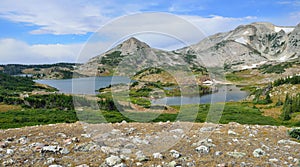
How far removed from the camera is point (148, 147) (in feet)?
41.3

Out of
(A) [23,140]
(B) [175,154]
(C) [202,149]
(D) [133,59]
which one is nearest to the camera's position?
(B) [175,154]

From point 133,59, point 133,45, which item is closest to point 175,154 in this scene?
point 133,59

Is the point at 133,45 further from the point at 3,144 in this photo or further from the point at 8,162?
the point at 8,162

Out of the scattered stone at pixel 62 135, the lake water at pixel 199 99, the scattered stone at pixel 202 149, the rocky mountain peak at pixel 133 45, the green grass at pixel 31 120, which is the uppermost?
the rocky mountain peak at pixel 133 45

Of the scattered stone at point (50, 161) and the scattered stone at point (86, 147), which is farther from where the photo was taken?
the scattered stone at point (86, 147)

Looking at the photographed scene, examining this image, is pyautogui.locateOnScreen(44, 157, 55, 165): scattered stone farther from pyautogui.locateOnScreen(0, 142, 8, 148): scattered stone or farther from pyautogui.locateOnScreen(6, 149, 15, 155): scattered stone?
pyautogui.locateOnScreen(0, 142, 8, 148): scattered stone

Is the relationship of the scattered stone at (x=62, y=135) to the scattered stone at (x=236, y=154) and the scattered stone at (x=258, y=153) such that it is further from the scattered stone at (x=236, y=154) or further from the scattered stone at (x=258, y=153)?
the scattered stone at (x=258, y=153)

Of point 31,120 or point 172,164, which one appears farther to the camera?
point 31,120

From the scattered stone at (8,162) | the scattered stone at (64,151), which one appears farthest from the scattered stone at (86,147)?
the scattered stone at (8,162)

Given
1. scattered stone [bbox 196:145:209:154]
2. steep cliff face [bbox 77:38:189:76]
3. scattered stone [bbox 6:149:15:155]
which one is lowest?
scattered stone [bbox 6:149:15:155]

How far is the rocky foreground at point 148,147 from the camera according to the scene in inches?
429

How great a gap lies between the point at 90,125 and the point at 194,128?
6.87 m

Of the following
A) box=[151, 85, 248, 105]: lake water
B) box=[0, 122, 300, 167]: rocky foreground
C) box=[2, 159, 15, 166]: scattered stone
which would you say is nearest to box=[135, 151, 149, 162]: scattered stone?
box=[0, 122, 300, 167]: rocky foreground

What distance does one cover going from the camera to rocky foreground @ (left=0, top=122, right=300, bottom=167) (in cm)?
1090
